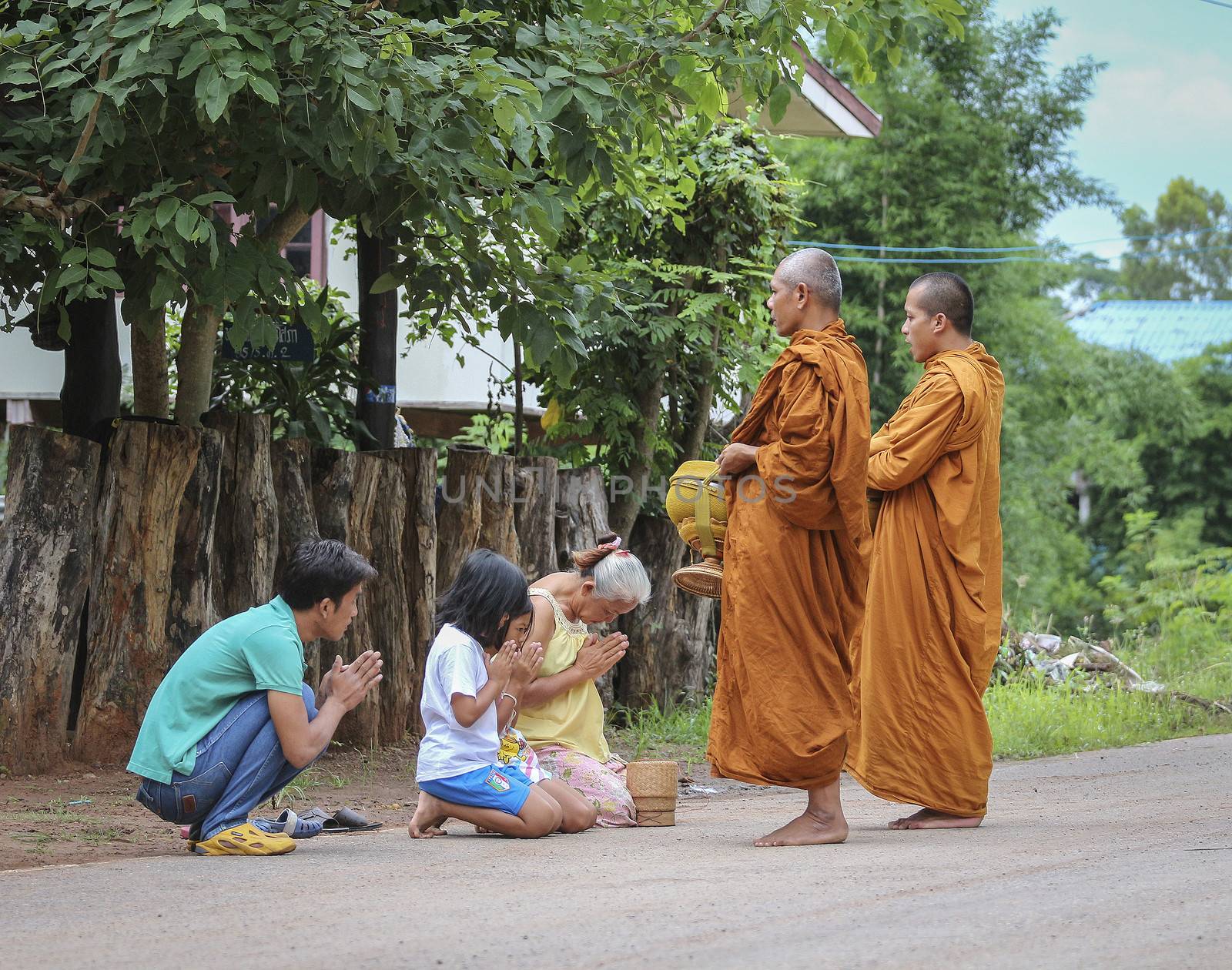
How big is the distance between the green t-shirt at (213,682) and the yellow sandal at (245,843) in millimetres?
248

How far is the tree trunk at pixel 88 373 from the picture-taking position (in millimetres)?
7539

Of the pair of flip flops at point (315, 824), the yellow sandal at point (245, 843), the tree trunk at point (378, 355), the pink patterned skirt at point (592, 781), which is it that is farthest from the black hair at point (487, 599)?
the tree trunk at point (378, 355)

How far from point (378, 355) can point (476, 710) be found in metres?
3.99

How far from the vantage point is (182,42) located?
5.02 metres

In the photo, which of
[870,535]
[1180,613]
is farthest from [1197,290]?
[870,535]

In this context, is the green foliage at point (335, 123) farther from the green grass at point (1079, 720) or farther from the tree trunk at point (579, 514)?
the green grass at point (1079, 720)

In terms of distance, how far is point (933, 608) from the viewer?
17.5 feet

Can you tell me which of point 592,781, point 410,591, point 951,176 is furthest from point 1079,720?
point 951,176

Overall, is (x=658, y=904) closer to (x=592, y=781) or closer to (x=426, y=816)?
(x=426, y=816)

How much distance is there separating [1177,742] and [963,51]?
50.2ft

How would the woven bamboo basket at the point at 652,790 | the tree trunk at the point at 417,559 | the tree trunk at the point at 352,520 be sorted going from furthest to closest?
the tree trunk at the point at 417,559
the tree trunk at the point at 352,520
the woven bamboo basket at the point at 652,790

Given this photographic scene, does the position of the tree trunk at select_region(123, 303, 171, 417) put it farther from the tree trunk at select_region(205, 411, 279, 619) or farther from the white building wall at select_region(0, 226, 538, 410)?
the white building wall at select_region(0, 226, 538, 410)

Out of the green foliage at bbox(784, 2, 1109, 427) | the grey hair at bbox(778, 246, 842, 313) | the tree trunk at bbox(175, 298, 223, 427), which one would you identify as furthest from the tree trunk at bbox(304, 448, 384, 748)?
the green foliage at bbox(784, 2, 1109, 427)

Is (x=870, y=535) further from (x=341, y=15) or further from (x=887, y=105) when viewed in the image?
(x=887, y=105)
